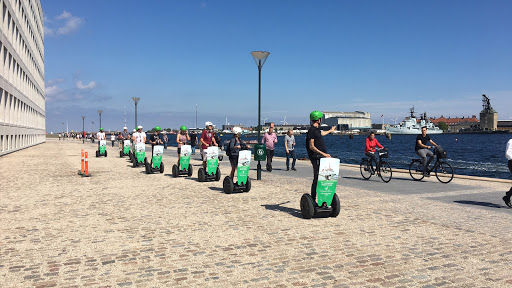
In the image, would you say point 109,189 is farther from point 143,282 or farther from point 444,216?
point 444,216

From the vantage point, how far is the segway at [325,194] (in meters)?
7.30

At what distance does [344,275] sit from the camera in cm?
457

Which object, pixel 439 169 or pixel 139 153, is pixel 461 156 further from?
pixel 139 153

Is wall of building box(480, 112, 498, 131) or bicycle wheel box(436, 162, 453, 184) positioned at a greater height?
wall of building box(480, 112, 498, 131)

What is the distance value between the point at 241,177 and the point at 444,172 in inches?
282

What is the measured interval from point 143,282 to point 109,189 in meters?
7.88

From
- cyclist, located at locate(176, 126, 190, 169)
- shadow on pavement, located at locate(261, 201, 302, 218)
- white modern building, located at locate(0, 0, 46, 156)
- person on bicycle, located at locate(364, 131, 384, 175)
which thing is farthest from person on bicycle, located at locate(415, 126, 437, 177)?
white modern building, located at locate(0, 0, 46, 156)

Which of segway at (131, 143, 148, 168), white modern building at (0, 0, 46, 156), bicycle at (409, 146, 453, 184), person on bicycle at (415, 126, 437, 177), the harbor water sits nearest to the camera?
bicycle at (409, 146, 453, 184)

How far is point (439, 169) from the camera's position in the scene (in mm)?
13445

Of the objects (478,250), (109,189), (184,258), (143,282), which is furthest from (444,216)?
(109,189)

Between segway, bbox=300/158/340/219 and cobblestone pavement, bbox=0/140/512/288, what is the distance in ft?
0.63

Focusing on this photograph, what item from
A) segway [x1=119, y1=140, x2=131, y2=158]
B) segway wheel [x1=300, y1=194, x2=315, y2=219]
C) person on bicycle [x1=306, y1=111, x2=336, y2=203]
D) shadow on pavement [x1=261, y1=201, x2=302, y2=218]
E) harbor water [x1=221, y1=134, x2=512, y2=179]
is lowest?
harbor water [x1=221, y1=134, x2=512, y2=179]

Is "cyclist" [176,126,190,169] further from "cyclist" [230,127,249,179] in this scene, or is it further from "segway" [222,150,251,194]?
"segway" [222,150,251,194]

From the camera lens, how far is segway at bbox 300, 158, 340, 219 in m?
7.30
